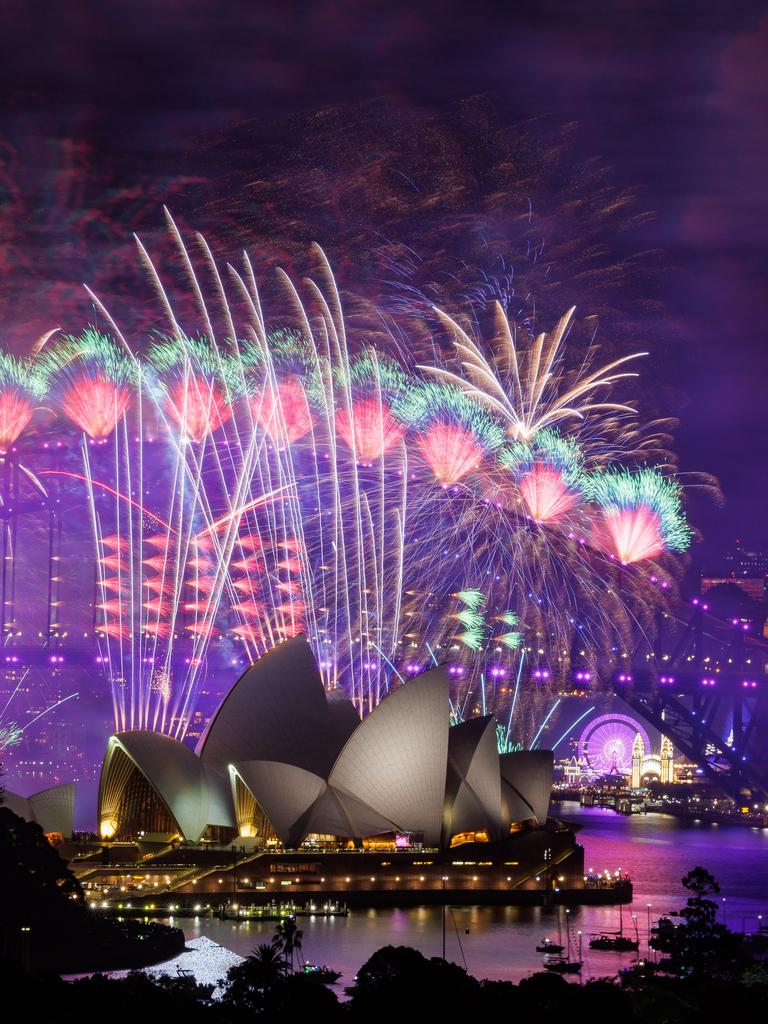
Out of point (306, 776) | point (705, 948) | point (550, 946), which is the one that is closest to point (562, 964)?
point (550, 946)

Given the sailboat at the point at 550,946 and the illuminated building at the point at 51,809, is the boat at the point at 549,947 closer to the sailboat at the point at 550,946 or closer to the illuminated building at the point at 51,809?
the sailboat at the point at 550,946

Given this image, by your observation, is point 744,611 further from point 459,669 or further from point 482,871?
point 482,871

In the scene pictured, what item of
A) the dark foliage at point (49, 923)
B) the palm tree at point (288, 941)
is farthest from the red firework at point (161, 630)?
the palm tree at point (288, 941)

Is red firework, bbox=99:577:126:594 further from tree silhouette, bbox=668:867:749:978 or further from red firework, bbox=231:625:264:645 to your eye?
tree silhouette, bbox=668:867:749:978

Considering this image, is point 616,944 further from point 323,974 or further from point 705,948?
point 323,974

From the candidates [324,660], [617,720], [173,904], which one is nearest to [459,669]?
[324,660]
